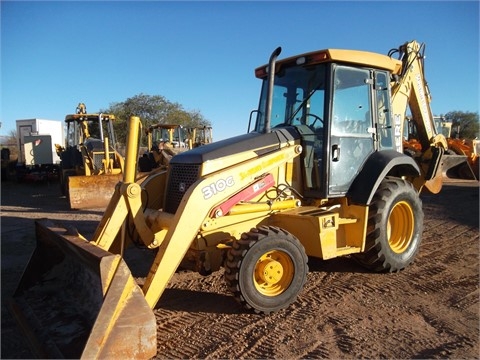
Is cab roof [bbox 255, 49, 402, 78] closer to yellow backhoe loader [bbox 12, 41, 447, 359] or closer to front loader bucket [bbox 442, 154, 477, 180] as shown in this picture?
yellow backhoe loader [bbox 12, 41, 447, 359]

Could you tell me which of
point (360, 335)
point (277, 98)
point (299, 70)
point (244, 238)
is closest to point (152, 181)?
point (244, 238)

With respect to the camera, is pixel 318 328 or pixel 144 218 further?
pixel 144 218

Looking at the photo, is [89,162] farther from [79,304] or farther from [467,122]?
[467,122]

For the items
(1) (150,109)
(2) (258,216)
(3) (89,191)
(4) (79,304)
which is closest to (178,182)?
(2) (258,216)

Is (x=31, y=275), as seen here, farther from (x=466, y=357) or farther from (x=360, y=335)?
(x=466, y=357)

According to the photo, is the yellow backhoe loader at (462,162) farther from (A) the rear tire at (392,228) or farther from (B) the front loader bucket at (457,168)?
(A) the rear tire at (392,228)

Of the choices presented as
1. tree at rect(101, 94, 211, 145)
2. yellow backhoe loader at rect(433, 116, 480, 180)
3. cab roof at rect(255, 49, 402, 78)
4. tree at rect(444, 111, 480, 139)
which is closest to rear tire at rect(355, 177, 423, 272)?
cab roof at rect(255, 49, 402, 78)

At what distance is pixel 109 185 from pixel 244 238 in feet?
26.9

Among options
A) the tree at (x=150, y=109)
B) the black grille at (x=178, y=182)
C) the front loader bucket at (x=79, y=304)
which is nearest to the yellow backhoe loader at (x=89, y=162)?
the front loader bucket at (x=79, y=304)

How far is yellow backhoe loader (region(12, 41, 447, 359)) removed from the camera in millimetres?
3375

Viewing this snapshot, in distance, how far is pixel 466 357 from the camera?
3156mm

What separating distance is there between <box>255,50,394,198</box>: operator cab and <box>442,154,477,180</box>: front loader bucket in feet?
39.8

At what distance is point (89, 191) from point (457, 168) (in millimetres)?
13810

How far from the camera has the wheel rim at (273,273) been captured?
12.9ft
